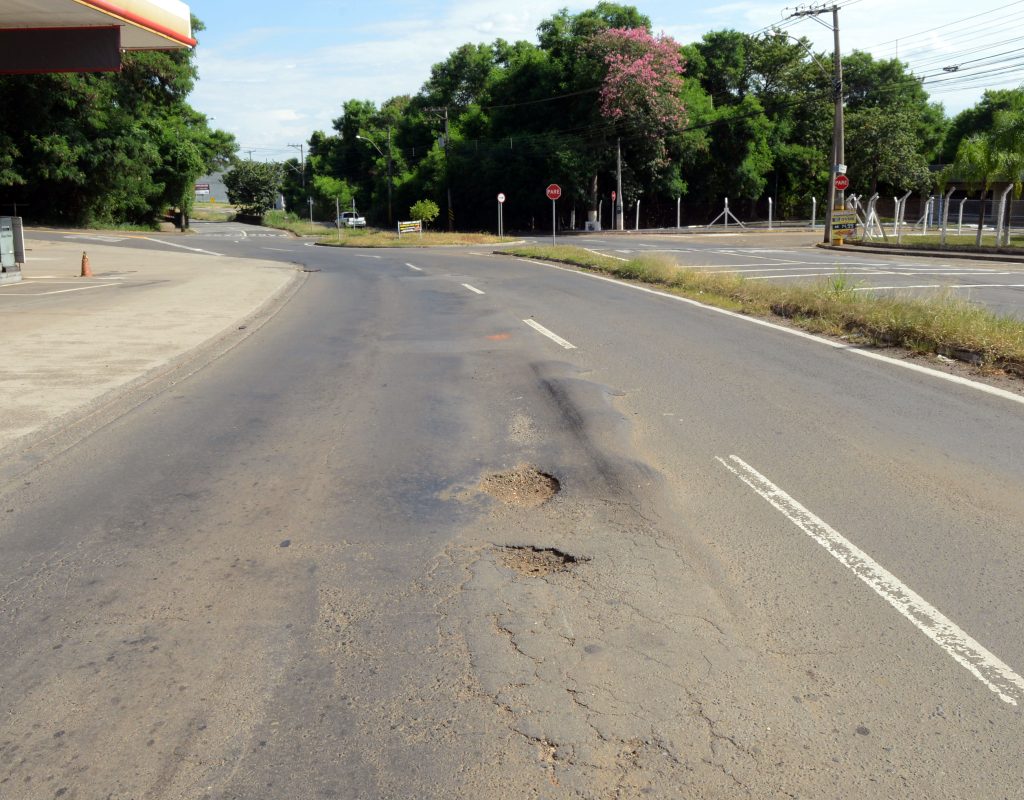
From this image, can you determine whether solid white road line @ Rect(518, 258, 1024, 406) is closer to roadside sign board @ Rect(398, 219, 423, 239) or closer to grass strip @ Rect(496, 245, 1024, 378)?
grass strip @ Rect(496, 245, 1024, 378)

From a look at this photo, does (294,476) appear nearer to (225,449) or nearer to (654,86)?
(225,449)

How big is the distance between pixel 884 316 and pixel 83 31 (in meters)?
16.1

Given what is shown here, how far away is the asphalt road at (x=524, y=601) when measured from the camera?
317cm

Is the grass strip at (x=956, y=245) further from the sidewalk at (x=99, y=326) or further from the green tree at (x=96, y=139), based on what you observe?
the green tree at (x=96, y=139)

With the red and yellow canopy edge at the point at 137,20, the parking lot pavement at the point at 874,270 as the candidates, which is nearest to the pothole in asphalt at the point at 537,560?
the parking lot pavement at the point at 874,270

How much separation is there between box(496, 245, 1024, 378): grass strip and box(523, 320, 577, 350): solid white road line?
3.58m

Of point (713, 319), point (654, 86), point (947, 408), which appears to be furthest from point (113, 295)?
point (654, 86)

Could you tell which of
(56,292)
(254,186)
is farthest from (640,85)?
(254,186)

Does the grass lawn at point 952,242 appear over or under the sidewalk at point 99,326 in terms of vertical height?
over

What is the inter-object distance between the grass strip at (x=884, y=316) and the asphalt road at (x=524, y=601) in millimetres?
1713

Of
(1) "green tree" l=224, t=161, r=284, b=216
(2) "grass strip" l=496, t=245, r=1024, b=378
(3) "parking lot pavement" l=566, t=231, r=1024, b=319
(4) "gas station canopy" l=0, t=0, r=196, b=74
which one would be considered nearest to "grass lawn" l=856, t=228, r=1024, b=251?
(3) "parking lot pavement" l=566, t=231, r=1024, b=319

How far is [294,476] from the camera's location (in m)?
6.37

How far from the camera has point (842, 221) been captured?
131 ft

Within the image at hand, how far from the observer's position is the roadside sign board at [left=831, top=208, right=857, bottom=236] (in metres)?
39.9
